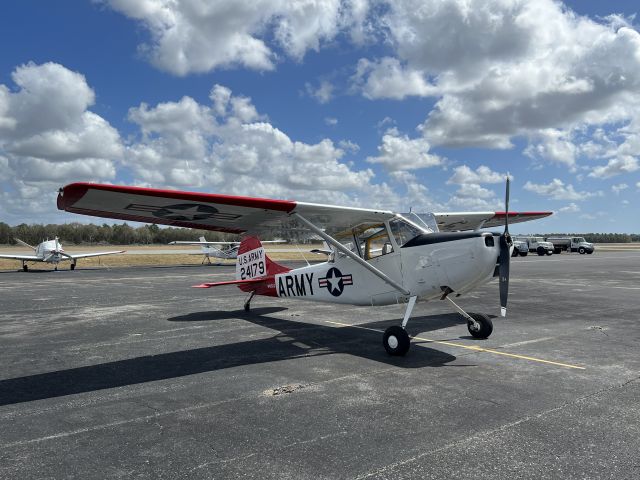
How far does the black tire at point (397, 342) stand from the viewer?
7230mm

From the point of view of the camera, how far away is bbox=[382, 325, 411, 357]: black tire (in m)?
7.23

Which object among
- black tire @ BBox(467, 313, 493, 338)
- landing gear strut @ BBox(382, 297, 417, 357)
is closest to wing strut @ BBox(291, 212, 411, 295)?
landing gear strut @ BBox(382, 297, 417, 357)

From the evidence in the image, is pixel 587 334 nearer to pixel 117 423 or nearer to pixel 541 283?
pixel 117 423

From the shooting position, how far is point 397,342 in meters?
7.25

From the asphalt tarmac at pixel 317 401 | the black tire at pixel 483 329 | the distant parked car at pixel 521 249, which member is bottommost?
the asphalt tarmac at pixel 317 401

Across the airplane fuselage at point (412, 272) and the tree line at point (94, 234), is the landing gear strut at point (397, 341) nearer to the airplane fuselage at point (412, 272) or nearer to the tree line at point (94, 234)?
the airplane fuselage at point (412, 272)

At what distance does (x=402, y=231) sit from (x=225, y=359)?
3915mm

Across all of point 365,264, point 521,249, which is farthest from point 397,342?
point 521,249

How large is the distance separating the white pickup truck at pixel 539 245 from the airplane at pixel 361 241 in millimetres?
50918

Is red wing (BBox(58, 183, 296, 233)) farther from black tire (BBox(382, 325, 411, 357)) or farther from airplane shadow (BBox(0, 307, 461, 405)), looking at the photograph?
black tire (BBox(382, 325, 411, 357))

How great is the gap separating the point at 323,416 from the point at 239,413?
3.01ft

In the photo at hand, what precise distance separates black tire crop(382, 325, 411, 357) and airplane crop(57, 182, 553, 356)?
0.6 inches

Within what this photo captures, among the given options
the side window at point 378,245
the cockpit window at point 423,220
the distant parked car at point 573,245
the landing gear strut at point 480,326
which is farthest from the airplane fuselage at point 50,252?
the distant parked car at point 573,245

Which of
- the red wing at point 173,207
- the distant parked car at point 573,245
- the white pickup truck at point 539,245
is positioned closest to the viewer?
the red wing at point 173,207
